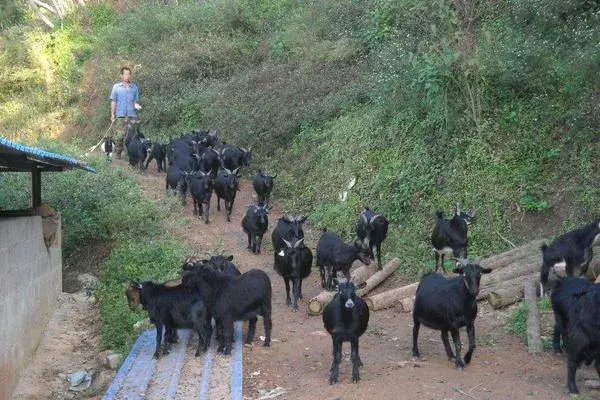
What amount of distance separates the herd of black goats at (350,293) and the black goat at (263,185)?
234cm

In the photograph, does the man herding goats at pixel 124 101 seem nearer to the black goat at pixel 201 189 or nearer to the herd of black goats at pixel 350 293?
the black goat at pixel 201 189

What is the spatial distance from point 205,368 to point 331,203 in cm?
815

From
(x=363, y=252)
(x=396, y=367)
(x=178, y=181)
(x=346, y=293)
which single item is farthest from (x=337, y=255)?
(x=178, y=181)

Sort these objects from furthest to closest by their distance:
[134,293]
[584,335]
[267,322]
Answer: [134,293] < [267,322] < [584,335]

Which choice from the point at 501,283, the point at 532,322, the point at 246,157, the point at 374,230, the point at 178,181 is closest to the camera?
the point at 532,322

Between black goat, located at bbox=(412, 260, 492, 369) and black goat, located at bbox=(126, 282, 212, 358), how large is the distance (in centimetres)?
263

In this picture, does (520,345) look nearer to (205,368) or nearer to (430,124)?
(205,368)

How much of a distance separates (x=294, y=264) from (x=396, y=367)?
10.8 feet

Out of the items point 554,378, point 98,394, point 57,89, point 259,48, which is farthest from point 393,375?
Result: point 57,89

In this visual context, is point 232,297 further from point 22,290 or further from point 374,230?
point 374,230

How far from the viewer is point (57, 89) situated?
30141 millimetres

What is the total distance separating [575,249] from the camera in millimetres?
9844

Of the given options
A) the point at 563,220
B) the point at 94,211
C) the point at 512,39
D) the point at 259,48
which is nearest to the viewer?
the point at 563,220

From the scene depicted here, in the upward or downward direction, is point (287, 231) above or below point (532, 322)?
above
